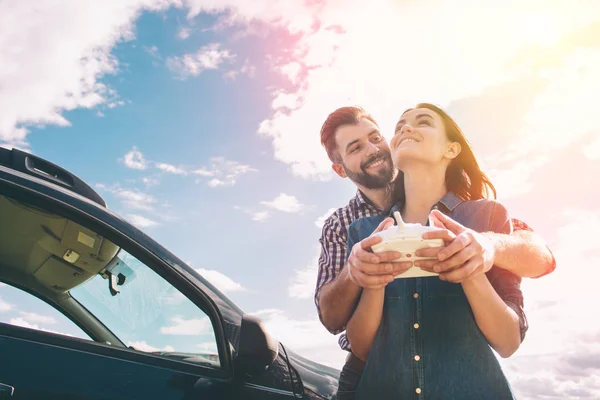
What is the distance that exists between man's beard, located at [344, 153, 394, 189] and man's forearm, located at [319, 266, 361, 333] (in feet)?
4.69

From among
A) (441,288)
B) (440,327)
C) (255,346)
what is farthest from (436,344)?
(255,346)

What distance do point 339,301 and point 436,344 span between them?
1.33 ft

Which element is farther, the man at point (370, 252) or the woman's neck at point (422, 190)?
the woman's neck at point (422, 190)

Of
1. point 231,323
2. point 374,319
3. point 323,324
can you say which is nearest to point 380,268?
point 374,319

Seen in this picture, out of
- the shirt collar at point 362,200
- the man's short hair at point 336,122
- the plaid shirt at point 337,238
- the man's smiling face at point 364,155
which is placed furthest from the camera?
the man's short hair at point 336,122

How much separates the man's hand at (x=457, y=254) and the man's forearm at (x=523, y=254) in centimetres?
18

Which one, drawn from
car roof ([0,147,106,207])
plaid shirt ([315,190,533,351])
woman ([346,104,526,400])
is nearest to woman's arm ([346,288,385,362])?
woman ([346,104,526,400])

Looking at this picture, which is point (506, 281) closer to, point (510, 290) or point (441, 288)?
point (510, 290)

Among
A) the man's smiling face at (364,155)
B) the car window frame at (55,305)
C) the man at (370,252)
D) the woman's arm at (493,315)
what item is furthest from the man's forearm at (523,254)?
the car window frame at (55,305)

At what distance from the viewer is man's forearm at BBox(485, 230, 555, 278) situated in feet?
5.51

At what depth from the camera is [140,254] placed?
2.06 m

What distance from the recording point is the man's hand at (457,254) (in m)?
1.41

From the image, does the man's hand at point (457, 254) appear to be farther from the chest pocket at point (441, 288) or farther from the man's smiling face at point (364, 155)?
the man's smiling face at point (364, 155)

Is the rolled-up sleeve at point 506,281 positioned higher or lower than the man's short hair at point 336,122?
lower
